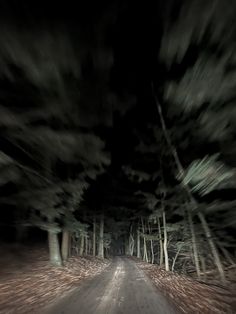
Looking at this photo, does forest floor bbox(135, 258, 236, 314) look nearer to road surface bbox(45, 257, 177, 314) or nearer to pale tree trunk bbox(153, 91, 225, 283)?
road surface bbox(45, 257, 177, 314)

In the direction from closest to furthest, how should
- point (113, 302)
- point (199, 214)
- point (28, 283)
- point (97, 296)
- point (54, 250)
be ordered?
point (113, 302) → point (97, 296) → point (28, 283) → point (199, 214) → point (54, 250)

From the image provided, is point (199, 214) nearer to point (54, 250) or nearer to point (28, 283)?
point (28, 283)

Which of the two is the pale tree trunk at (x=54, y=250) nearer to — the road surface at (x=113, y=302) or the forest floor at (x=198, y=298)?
the road surface at (x=113, y=302)

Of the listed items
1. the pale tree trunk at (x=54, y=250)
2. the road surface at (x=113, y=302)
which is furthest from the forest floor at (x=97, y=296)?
the pale tree trunk at (x=54, y=250)

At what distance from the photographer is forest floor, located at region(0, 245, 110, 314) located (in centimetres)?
735

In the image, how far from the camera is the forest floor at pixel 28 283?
7352 millimetres

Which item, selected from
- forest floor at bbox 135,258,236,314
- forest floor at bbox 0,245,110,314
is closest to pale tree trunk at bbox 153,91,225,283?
forest floor at bbox 135,258,236,314

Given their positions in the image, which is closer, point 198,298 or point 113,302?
point 113,302

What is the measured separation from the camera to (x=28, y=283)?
10164 mm

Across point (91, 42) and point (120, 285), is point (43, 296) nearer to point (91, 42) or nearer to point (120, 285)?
point (120, 285)

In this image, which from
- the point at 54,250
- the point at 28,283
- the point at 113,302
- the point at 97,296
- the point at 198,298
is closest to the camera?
the point at 113,302

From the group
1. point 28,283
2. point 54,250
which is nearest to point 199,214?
point 28,283

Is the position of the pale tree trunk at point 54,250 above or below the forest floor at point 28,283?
above

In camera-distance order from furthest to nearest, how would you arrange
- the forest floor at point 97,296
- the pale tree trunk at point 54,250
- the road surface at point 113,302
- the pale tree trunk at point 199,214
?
the pale tree trunk at point 54,250
the pale tree trunk at point 199,214
the forest floor at point 97,296
the road surface at point 113,302
